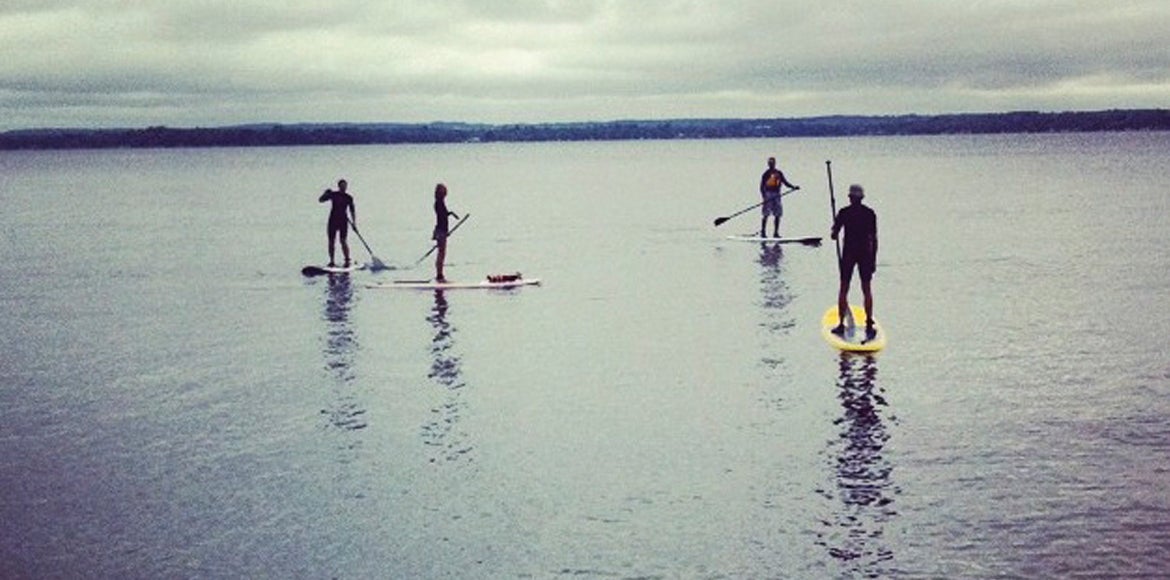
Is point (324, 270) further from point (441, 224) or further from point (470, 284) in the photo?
point (470, 284)

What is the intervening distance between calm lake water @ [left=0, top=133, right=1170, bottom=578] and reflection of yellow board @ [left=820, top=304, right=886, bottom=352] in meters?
0.23

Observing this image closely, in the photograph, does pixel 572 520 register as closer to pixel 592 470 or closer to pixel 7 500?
pixel 592 470

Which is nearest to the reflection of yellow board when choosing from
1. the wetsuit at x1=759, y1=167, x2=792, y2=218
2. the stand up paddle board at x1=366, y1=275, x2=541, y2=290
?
the stand up paddle board at x1=366, y1=275, x2=541, y2=290

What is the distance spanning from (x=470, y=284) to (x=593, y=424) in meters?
12.5

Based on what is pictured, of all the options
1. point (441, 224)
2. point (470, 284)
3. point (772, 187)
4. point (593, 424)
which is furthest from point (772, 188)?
point (593, 424)

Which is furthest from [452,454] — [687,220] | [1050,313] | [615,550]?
[687,220]

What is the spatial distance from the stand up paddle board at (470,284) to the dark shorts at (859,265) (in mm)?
9546

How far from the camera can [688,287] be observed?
1021 inches

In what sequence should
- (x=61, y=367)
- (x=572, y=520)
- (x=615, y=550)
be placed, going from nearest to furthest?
1. (x=615, y=550)
2. (x=572, y=520)
3. (x=61, y=367)

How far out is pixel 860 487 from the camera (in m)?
11.1

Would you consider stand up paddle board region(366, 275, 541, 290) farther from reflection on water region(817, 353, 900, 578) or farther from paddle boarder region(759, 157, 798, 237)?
reflection on water region(817, 353, 900, 578)

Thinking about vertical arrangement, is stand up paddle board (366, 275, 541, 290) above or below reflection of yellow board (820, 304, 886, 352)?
below

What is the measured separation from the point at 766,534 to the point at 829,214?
4438 centimetres

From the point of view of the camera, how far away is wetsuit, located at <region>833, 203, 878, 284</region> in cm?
1734
